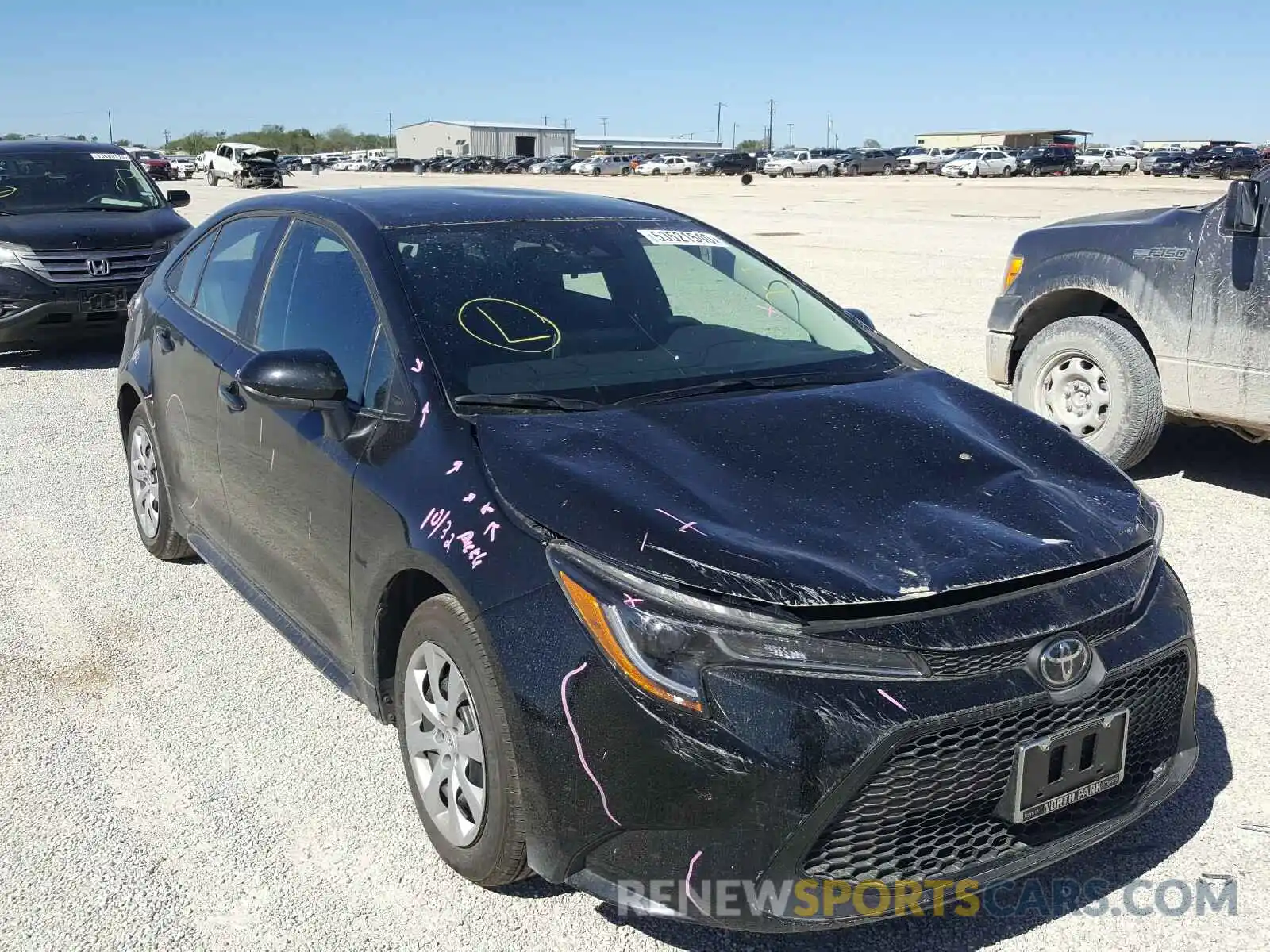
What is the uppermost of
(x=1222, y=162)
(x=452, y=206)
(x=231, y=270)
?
(x=452, y=206)

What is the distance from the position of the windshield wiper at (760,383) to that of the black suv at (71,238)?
7.35m

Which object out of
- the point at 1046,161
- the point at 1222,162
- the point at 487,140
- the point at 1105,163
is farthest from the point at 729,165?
the point at 487,140

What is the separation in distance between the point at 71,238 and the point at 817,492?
875cm

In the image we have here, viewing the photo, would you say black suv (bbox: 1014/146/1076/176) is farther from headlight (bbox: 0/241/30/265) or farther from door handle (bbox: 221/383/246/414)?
door handle (bbox: 221/383/246/414)

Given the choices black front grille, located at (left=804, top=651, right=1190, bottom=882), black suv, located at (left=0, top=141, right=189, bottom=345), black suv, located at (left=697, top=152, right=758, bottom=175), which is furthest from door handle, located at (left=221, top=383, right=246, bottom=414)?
black suv, located at (left=697, top=152, right=758, bottom=175)

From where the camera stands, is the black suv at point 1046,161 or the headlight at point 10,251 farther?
the black suv at point 1046,161

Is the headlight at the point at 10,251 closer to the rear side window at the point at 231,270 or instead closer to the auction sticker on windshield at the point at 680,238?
the rear side window at the point at 231,270

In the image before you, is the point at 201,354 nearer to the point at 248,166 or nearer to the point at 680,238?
the point at 680,238

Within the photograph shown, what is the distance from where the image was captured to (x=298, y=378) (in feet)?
10.8

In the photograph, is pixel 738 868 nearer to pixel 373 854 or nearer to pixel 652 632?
pixel 652 632

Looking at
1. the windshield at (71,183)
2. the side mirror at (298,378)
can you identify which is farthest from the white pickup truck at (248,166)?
the side mirror at (298,378)

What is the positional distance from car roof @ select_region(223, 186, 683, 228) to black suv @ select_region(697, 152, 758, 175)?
6699 centimetres

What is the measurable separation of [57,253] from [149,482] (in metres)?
5.37

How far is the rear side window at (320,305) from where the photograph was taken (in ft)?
11.3
